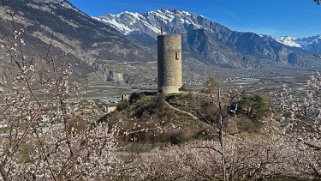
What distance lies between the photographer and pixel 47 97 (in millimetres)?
10523

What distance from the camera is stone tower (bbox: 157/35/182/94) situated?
56781 mm

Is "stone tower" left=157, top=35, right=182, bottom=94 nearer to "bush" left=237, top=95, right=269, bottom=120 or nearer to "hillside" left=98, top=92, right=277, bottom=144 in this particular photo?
"hillside" left=98, top=92, right=277, bottom=144

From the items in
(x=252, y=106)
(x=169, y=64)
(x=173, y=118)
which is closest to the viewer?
(x=173, y=118)

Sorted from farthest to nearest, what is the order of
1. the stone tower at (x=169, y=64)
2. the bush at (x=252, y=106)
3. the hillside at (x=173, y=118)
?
the stone tower at (x=169, y=64), the bush at (x=252, y=106), the hillside at (x=173, y=118)

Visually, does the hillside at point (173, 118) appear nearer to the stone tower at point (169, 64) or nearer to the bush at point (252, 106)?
the bush at point (252, 106)

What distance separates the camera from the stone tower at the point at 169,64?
5678 centimetres

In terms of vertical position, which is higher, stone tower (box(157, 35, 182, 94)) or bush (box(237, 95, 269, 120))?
stone tower (box(157, 35, 182, 94))

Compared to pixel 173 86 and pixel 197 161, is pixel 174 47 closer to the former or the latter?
pixel 173 86

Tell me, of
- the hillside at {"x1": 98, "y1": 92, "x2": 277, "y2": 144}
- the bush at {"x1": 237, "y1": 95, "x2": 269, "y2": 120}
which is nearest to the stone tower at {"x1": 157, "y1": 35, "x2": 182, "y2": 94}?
the hillside at {"x1": 98, "y1": 92, "x2": 277, "y2": 144}

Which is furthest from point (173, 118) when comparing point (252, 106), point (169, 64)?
point (169, 64)

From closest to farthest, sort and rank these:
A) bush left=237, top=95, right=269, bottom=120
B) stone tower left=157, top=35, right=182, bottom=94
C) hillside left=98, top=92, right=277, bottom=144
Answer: hillside left=98, top=92, right=277, bottom=144
bush left=237, top=95, right=269, bottom=120
stone tower left=157, top=35, right=182, bottom=94

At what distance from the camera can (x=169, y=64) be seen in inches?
2237

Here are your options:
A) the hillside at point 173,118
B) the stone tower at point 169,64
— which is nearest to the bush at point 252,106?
the hillside at point 173,118

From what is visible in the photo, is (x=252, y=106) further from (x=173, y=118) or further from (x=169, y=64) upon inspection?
(x=169, y=64)
